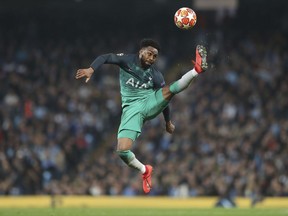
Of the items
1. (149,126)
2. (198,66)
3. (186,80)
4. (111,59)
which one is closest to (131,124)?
(111,59)

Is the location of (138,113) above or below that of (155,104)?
below

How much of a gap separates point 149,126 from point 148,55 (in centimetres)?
1336

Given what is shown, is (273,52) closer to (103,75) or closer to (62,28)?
(103,75)

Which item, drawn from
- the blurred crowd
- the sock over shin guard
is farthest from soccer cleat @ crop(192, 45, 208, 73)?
the blurred crowd

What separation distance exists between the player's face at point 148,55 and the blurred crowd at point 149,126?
369 inches

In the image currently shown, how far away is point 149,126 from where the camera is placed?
89.5ft

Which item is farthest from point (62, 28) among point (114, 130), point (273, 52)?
point (273, 52)

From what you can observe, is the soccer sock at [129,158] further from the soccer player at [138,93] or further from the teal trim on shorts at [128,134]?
the teal trim on shorts at [128,134]

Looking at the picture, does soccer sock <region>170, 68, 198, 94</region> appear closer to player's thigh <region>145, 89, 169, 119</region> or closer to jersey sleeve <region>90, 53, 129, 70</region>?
player's thigh <region>145, 89, 169, 119</region>

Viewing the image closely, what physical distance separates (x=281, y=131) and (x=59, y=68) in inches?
358

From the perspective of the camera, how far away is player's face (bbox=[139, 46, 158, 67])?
14.0m

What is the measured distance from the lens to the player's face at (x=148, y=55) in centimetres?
1398

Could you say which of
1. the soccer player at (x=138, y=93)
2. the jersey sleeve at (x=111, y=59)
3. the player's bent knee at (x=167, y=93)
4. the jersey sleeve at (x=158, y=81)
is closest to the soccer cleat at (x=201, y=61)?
the player's bent knee at (x=167, y=93)

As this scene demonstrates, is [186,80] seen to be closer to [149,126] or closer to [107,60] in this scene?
[107,60]
